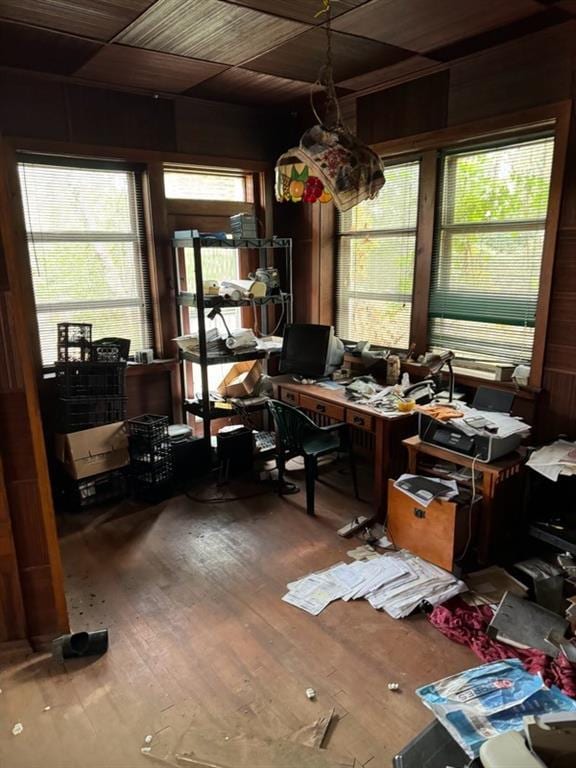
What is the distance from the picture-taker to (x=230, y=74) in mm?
3459

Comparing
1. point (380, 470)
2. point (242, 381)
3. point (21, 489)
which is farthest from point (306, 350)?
point (21, 489)

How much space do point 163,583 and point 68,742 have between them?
95cm

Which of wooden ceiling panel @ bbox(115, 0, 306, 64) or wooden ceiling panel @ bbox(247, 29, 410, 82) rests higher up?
wooden ceiling panel @ bbox(247, 29, 410, 82)

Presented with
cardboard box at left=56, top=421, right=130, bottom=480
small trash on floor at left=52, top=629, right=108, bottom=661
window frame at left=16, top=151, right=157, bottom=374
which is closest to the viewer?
small trash on floor at left=52, top=629, right=108, bottom=661

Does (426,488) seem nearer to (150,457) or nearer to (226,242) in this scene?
(150,457)

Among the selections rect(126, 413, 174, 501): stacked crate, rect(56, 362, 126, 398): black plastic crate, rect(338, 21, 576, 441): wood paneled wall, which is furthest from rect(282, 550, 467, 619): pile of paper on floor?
rect(56, 362, 126, 398): black plastic crate

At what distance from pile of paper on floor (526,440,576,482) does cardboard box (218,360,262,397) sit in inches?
84.7

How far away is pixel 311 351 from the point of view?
402cm

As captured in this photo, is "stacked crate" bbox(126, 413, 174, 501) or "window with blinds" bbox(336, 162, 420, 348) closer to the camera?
"stacked crate" bbox(126, 413, 174, 501)

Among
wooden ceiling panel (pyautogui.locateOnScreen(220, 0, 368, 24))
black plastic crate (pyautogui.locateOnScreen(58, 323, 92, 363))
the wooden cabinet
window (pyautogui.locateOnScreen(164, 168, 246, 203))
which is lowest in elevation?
the wooden cabinet

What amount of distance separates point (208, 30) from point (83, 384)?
2.23 meters

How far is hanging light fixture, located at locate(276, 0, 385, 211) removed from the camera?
7.72ft

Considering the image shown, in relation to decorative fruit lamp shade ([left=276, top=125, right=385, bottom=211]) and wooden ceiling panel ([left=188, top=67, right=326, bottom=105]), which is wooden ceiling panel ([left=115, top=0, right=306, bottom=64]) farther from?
decorative fruit lamp shade ([left=276, top=125, right=385, bottom=211])

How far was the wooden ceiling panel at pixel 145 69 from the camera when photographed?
3078 mm
